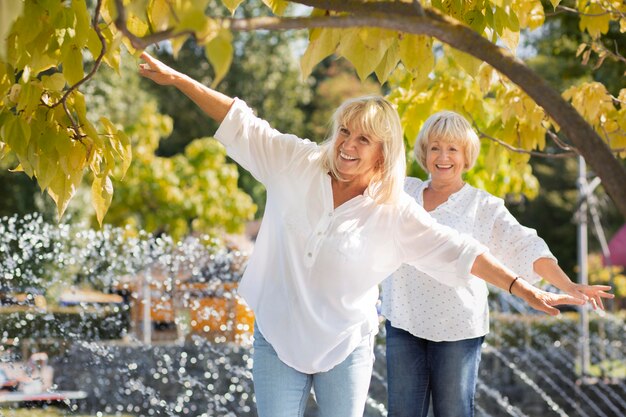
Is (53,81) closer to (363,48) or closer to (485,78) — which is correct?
(363,48)

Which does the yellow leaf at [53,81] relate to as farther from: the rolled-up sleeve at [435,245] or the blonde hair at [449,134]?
the blonde hair at [449,134]

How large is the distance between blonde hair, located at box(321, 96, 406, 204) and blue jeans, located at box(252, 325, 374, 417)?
0.46 m

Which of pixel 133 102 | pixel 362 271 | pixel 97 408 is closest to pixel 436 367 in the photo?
pixel 362 271

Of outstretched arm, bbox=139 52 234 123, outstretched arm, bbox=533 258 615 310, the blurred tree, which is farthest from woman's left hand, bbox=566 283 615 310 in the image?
the blurred tree

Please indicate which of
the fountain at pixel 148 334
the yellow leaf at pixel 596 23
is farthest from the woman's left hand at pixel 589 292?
the fountain at pixel 148 334

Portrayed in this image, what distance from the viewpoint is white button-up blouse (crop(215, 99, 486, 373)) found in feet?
10.8

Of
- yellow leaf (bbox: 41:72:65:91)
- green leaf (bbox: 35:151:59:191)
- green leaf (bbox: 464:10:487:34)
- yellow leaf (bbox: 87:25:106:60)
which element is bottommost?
green leaf (bbox: 35:151:59:191)

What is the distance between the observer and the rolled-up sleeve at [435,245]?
3324mm

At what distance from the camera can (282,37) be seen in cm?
3002

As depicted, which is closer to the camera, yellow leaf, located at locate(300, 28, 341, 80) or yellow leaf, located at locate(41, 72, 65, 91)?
yellow leaf, located at locate(300, 28, 341, 80)

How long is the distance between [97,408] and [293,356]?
571cm

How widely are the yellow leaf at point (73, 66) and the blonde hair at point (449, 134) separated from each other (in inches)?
54.2

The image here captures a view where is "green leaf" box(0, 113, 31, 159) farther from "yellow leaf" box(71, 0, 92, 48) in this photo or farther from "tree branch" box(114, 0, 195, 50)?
"tree branch" box(114, 0, 195, 50)

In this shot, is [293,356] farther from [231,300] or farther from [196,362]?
[196,362]
